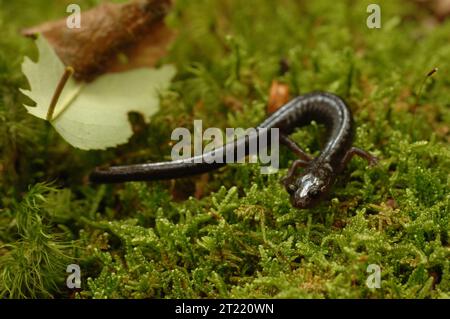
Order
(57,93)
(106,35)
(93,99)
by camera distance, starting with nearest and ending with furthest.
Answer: (57,93) → (93,99) → (106,35)

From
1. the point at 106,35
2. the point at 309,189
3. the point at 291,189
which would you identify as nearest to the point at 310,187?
the point at 309,189

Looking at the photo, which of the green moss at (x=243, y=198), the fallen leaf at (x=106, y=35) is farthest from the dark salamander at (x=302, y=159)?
the fallen leaf at (x=106, y=35)

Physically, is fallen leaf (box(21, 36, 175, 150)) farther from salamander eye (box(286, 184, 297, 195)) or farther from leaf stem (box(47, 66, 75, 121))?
salamander eye (box(286, 184, 297, 195))

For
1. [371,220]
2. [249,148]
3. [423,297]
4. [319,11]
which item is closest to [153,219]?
[249,148]

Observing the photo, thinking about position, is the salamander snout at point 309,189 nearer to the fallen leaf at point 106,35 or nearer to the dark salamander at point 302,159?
the dark salamander at point 302,159

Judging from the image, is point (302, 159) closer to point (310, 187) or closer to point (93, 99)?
point (310, 187)

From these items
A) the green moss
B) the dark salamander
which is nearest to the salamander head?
the dark salamander

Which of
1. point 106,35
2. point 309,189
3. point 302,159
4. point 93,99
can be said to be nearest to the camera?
point 309,189
